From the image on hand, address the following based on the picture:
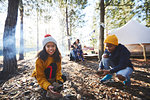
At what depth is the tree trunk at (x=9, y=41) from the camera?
3.31 m

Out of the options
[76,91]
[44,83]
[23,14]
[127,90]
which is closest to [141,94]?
[127,90]

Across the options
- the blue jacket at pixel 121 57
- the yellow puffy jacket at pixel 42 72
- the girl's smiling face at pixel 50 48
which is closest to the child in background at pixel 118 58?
the blue jacket at pixel 121 57

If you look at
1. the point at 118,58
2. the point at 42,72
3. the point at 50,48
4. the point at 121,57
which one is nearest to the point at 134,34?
the point at 118,58

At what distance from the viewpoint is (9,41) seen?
11.2 feet

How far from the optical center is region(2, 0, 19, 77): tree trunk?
10.9 feet

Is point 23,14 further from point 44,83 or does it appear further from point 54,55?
point 44,83

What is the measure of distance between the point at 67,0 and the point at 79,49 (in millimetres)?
7908

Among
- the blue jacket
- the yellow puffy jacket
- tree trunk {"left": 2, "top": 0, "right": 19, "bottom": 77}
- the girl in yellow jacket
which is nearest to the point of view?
the yellow puffy jacket

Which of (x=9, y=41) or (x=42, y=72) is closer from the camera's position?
(x=42, y=72)

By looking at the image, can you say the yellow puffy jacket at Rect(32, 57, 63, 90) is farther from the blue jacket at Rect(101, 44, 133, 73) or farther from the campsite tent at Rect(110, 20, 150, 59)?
the campsite tent at Rect(110, 20, 150, 59)

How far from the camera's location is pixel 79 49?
5711 mm

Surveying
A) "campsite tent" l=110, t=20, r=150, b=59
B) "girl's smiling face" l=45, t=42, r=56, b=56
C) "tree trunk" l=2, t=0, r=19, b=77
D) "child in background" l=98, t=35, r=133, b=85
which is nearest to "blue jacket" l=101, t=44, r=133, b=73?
"child in background" l=98, t=35, r=133, b=85

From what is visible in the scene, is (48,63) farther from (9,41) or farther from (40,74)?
(9,41)

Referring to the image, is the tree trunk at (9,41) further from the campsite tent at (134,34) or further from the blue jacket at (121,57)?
the campsite tent at (134,34)
